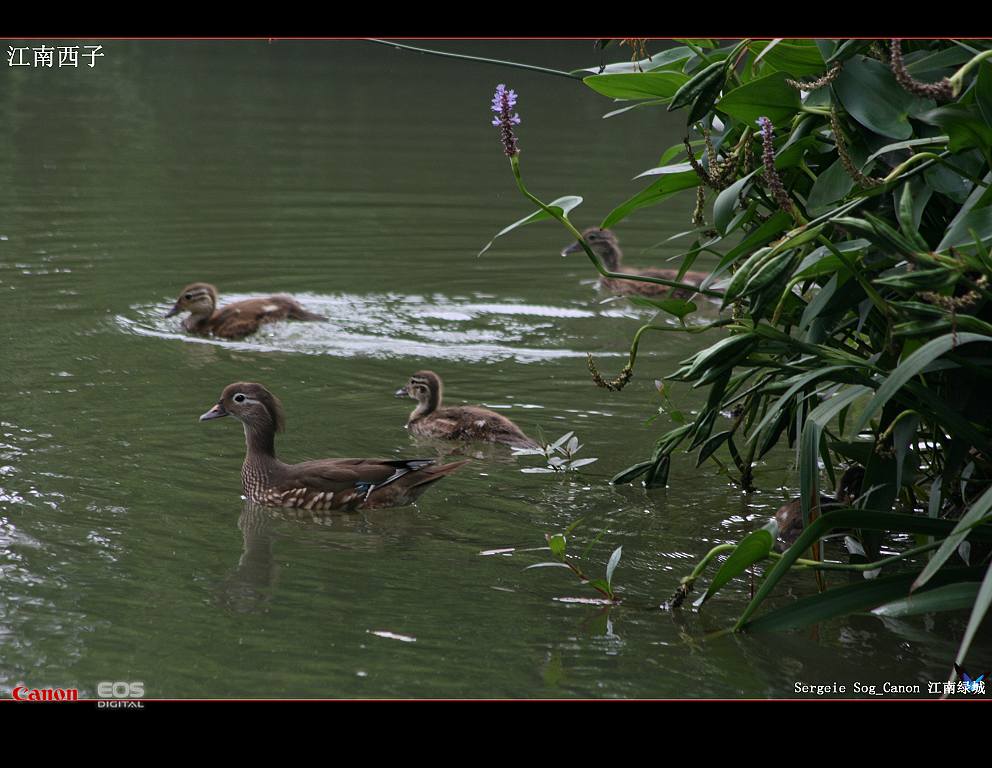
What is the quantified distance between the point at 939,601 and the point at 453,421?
3704mm

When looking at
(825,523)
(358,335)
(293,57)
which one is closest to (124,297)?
(358,335)

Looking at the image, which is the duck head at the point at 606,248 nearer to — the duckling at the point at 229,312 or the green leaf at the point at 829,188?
the duckling at the point at 229,312

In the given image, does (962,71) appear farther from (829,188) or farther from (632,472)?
(632,472)

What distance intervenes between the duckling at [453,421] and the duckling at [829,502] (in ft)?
5.76

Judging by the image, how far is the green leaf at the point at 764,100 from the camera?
165 inches

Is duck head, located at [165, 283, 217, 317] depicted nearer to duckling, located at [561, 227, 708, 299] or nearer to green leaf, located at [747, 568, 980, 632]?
duckling, located at [561, 227, 708, 299]

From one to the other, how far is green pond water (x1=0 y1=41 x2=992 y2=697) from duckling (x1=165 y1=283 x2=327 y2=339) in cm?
11

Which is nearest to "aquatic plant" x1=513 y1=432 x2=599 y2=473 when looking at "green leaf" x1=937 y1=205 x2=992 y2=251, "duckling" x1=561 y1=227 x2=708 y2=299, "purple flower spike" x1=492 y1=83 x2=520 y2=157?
"purple flower spike" x1=492 y1=83 x2=520 y2=157

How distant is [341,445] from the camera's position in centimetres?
705

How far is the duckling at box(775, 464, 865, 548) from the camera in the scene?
5070mm

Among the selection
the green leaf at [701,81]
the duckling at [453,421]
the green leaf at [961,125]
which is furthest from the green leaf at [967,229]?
the duckling at [453,421]

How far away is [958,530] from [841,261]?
0.85 metres

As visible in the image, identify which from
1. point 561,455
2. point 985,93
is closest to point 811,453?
point 985,93

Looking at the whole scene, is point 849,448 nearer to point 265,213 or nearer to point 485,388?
point 485,388
